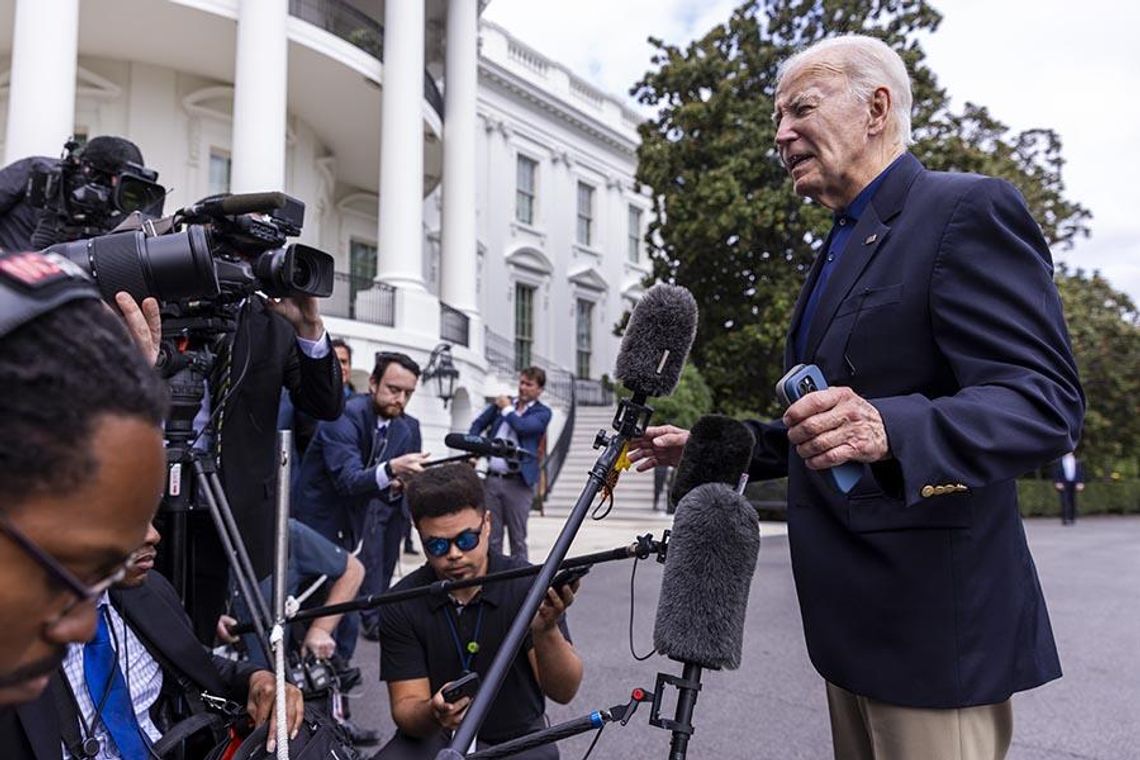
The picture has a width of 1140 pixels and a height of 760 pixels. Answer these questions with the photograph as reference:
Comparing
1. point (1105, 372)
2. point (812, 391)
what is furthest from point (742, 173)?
point (812, 391)

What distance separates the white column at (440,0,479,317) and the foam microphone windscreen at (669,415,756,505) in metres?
17.4

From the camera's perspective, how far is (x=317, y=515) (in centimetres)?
561

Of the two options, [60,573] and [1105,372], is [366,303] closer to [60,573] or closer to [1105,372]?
[60,573]

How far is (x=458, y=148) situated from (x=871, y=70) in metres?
17.7

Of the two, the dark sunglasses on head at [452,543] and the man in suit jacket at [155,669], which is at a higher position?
the dark sunglasses on head at [452,543]

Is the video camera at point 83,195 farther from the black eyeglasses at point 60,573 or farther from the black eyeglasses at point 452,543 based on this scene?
the black eyeglasses at point 60,573

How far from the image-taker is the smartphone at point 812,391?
56.0 inches

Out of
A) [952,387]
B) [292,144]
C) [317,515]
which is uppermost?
[292,144]

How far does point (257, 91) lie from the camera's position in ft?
47.6

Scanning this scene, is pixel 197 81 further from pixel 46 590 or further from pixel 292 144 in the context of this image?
pixel 46 590

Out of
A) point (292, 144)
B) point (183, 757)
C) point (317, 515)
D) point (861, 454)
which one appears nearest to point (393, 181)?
point (292, 144)

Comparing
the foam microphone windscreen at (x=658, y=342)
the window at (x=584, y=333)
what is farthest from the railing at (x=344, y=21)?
the foam microphone windscreen at (x=658, y=342)

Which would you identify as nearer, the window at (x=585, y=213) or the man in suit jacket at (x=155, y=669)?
the man in suit jacket at (x=155, y=669)

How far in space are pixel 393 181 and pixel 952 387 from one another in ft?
52.0
